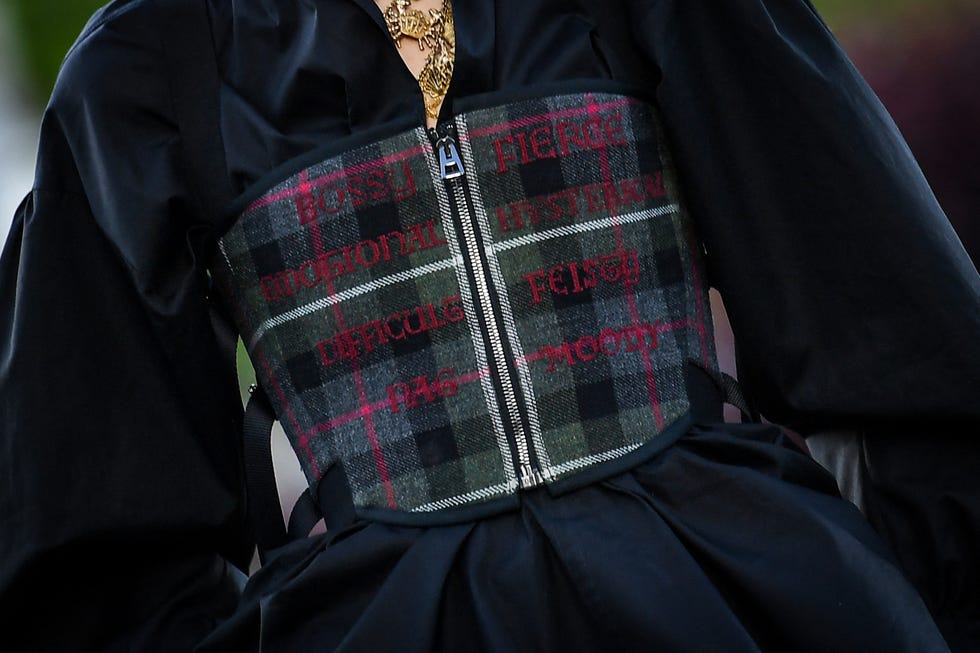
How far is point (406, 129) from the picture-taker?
109cm

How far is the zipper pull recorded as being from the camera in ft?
3.51

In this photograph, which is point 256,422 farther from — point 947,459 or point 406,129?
point 947,459

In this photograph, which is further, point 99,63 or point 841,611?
point 99,63

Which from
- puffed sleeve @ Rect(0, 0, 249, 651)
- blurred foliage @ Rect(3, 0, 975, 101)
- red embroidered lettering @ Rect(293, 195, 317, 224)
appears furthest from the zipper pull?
blurred foliage @ Rect(3, 0, 975, 101)

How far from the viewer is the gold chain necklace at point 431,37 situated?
3.68 ft

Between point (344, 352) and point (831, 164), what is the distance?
1.35 feet

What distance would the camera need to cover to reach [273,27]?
3.81ft

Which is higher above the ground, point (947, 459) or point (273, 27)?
→ point (273, 27)

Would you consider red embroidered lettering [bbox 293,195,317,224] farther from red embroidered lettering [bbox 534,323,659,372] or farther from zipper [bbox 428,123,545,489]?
red embroidered lettering [bbox 534,323,659,372]

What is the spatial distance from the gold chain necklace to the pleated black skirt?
0.33 meters

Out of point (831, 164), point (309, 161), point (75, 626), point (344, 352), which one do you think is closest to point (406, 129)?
point (309, 161)

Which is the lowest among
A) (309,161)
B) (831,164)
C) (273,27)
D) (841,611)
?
(841,611)

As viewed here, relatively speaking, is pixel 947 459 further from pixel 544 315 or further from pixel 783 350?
pixel 544 315

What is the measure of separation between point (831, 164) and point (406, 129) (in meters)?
0.34
